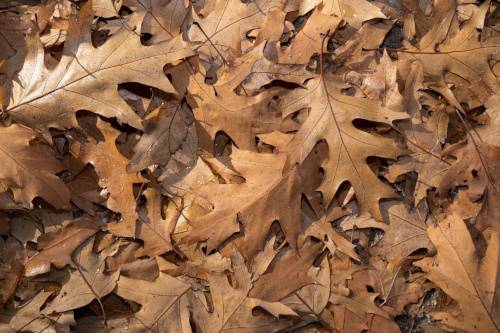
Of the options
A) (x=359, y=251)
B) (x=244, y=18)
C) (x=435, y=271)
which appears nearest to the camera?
(x=435, y=271)

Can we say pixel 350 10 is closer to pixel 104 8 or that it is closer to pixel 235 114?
pixel 235 114

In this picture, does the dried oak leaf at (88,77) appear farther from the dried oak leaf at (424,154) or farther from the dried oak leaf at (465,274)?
the dried oak leaf at (465,274)

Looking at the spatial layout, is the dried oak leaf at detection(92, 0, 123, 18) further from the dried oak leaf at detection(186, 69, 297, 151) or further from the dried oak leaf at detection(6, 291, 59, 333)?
the dried oak leaf at detection(6, 291, 59, 333)

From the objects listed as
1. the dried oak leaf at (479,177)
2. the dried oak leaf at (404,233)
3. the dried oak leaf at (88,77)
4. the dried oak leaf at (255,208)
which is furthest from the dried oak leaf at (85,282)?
the dried oak leaf at (479,177)

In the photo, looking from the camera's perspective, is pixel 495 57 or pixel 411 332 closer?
pixel 411 332

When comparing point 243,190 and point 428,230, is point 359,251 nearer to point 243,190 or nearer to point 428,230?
point 428,230

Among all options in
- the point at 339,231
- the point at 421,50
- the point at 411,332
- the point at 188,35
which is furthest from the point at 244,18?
the point at 411,332
